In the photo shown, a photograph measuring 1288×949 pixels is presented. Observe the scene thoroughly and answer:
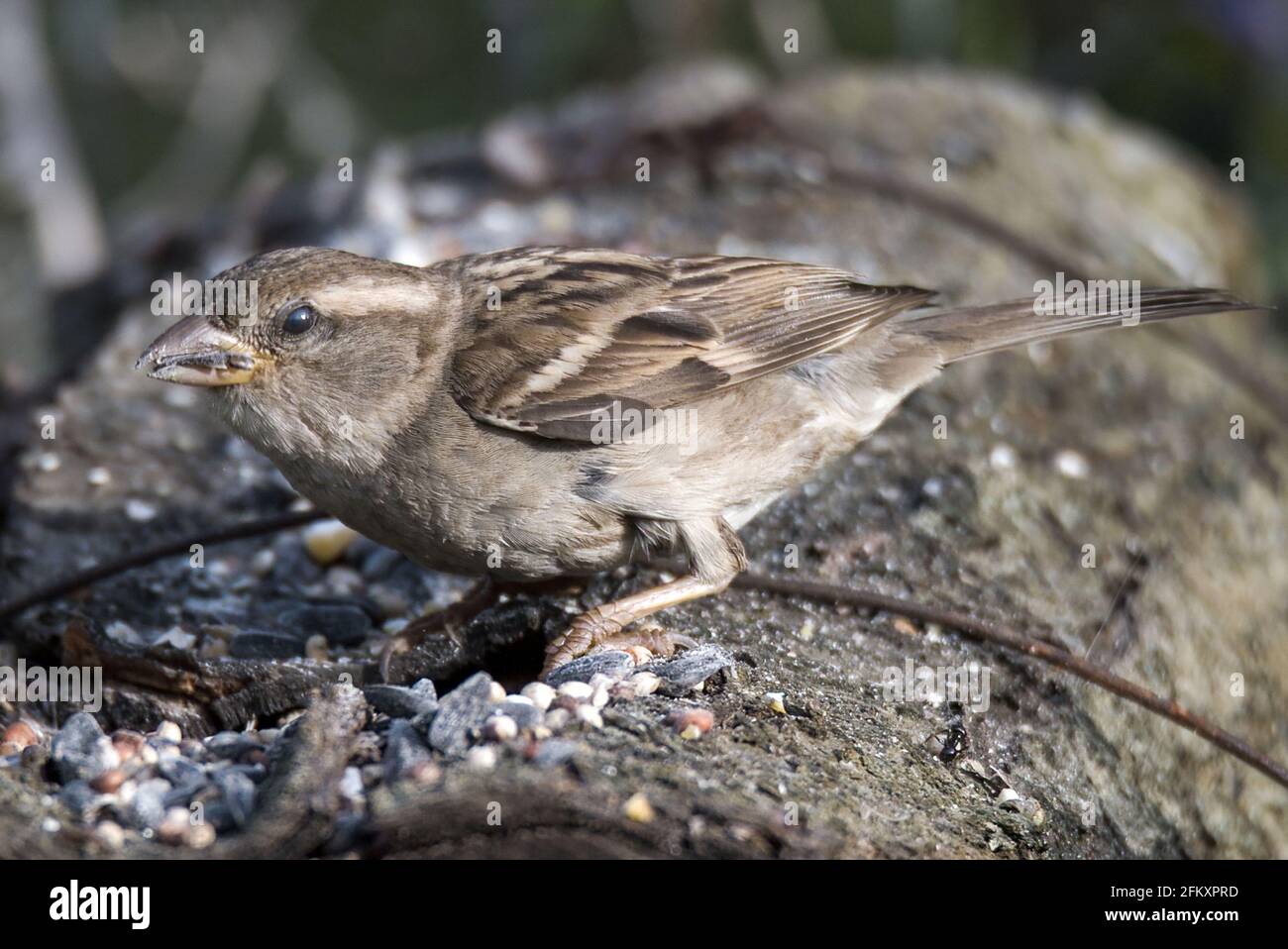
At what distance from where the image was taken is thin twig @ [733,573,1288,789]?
3154 millimetres

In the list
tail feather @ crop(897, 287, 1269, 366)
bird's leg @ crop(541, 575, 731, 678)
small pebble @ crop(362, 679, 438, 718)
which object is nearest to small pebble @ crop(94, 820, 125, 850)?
small pebble @ crop(362, 679, 438, 718)

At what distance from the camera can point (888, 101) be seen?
6.28 meters

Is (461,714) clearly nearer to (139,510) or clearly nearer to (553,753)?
(553,753)

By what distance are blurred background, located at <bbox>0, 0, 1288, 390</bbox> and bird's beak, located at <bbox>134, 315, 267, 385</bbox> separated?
396cm

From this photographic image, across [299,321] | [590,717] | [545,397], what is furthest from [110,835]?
[545,397]

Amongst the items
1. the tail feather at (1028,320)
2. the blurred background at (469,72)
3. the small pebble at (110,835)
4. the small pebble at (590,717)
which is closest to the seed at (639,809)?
the small pebble at (590,717)

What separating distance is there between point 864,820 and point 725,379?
4.53 ft

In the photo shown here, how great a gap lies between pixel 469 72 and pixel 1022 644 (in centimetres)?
924

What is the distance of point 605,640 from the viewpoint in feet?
10.7

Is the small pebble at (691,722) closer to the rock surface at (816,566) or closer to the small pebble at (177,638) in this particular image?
the rock surface at (816,566)

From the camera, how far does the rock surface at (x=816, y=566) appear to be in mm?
2564

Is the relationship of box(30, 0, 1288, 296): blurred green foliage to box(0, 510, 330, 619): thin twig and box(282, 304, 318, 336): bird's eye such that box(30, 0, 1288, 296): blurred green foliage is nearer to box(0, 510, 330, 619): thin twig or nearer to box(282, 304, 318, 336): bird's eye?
box(0, 510, 330, 619): thin twig
